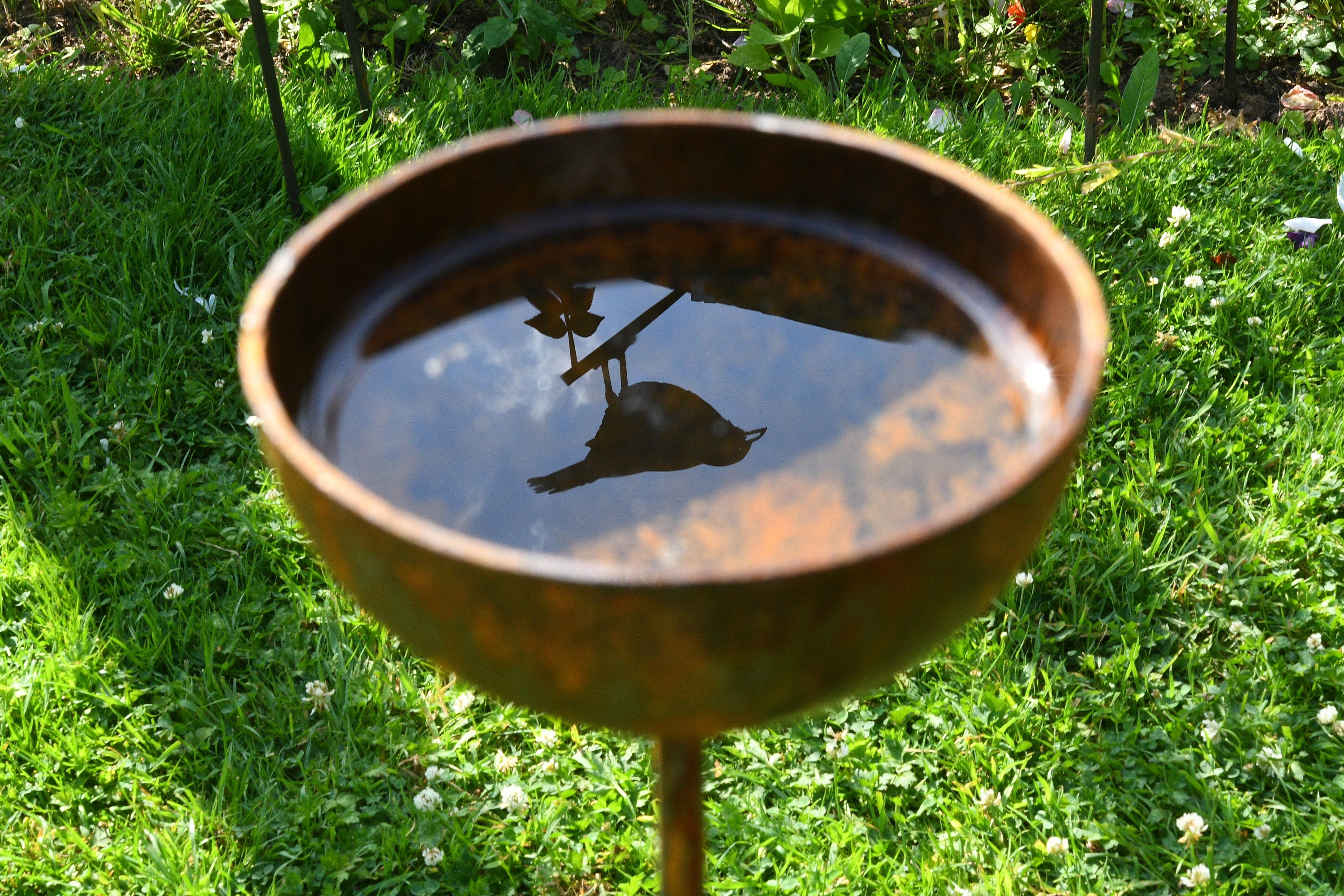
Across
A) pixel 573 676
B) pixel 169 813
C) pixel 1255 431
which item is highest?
pixel 573 676

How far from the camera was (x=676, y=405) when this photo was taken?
111 cm

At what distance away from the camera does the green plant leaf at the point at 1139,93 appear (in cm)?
353

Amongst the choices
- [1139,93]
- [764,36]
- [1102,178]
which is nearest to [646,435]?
[1102,178]

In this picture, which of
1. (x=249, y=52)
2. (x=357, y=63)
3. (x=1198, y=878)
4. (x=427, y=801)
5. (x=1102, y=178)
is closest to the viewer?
(x=1198, y=878)

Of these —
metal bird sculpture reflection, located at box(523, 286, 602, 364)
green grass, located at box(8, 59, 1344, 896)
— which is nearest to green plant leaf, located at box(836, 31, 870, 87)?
green grass, located at box(8, 59, 1344, 896)

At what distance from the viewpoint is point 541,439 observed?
1.06 metres

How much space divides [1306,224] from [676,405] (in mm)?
2526

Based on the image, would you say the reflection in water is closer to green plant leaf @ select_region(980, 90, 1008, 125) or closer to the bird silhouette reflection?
the bird silhouette reflection

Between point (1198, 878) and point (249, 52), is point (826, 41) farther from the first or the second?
point (1198, 878)

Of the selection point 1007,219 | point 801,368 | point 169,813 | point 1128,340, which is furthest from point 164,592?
point 1128,340

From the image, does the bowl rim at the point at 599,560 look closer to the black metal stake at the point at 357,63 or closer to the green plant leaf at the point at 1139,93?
the black metal stake at the point at 357,63

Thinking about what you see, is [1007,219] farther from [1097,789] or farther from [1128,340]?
[1128,340]

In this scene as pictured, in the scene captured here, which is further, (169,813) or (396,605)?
(169,813)

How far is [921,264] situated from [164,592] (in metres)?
1.84
